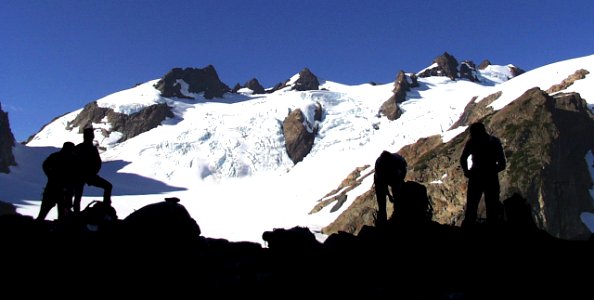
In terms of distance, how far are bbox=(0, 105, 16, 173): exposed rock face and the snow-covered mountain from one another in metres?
2.56

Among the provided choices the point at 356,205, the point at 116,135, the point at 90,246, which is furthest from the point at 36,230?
the point at 116,135

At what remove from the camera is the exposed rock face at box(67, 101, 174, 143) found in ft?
492

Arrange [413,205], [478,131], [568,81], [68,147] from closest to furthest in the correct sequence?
[478,131], [413,205], [68,147], [568,81]

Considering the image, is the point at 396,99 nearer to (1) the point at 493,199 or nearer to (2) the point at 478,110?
(2) the point at 478,110

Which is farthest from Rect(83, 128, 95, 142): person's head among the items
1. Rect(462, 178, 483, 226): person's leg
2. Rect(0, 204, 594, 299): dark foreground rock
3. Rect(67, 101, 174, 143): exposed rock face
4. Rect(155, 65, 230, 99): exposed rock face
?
Rect(155, 65, 230, 99): exposed rock face

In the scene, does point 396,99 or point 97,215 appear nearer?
point 97,215

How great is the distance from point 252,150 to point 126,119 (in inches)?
1986

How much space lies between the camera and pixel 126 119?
153 m

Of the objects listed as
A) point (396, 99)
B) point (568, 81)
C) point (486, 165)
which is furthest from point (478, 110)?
point (486, 165)

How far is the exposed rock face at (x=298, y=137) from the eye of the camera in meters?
126

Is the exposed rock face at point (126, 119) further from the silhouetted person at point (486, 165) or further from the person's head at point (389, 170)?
the silhouetted person at point (486, 165)

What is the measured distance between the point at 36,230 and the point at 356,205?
2311 inches

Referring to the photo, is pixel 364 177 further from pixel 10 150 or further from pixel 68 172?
pixel 10 150

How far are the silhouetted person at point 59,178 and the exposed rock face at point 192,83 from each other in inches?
6627
